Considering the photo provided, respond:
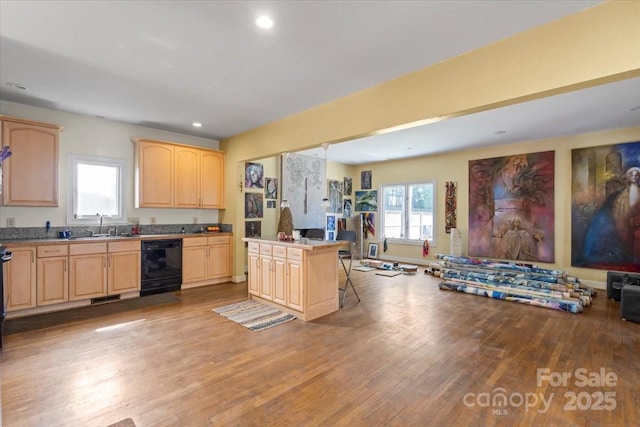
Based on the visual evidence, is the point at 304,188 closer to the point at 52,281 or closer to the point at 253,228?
the point at 253,228

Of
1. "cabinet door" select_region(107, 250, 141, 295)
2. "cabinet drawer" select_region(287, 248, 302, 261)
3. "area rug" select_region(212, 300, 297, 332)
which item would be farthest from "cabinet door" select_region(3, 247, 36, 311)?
"cabinet drawer" select_region(287, 248, 302, 261)

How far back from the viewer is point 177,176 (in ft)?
17.4

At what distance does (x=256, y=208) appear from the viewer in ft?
21.1

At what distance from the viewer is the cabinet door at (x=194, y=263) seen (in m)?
5.17

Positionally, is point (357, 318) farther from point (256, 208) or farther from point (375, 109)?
point (256, 208)

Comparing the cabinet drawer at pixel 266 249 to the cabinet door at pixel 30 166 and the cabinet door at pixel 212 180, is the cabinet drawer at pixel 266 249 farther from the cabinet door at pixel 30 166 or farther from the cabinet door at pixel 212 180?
the cabinet door at pixel 30 166

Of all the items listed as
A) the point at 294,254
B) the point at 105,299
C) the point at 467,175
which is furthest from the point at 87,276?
the point at 467,175

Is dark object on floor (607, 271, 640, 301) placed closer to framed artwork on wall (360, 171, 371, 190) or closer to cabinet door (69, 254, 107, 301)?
framed artwork on wall (360, 171, 371, 190)

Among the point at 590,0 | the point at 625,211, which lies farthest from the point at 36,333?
the point at 625,211

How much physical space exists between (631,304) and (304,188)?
607cm

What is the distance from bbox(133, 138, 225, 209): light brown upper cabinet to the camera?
4.95 m

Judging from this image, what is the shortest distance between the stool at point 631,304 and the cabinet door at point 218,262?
605cm

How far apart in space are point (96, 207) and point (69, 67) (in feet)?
8.07

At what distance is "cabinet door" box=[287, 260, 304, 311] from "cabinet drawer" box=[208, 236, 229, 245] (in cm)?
228
